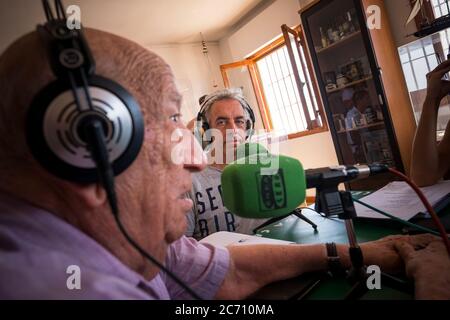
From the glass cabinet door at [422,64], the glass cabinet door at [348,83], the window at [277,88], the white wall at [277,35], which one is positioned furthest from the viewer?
the window at [277,88]

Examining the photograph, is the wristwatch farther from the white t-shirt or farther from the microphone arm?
the white t-shirt

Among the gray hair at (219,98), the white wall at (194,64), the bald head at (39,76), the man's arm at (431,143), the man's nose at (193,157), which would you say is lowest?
the man's arm at (431,143)

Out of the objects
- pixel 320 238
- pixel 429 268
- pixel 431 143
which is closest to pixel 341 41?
pixel 431 143

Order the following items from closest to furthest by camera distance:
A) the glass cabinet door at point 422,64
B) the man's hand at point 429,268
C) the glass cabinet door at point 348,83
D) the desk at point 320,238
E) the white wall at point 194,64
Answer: the man's hand at point 429,268 < the desk at point 320,238 < the glass cabinet door at point 422,64 < the glass cabinet door at point 348,83 < the white wall at point 194,64

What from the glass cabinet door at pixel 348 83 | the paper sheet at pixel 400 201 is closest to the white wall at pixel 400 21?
the glass cabinet door at pixel 348 83

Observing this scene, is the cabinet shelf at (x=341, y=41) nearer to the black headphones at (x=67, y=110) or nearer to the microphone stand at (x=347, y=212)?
the microphone stand at (x=347, y=212)

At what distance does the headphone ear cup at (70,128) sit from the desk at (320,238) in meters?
0.45

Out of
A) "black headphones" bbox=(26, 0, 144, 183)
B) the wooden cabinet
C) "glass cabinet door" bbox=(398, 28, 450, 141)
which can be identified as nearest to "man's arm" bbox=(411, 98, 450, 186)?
"glass cabinet door" bbox=(398, 28, 450, 141)

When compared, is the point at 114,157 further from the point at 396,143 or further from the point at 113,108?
the point at 396,143

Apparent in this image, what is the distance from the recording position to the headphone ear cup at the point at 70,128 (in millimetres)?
326

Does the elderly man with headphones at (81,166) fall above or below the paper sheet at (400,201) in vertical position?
above

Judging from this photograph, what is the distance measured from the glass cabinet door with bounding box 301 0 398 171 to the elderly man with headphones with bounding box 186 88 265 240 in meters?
1.47

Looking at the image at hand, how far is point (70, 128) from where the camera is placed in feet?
1.08

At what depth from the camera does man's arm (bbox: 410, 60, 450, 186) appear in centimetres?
115
